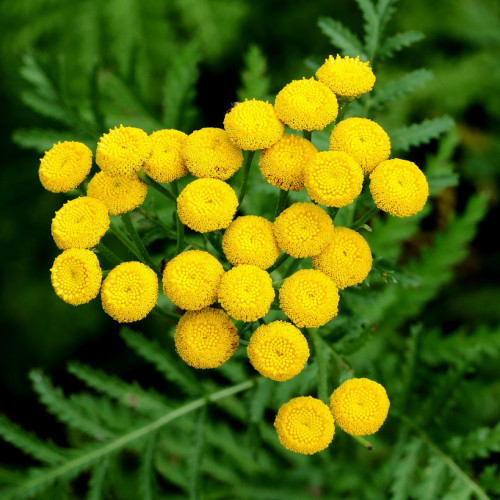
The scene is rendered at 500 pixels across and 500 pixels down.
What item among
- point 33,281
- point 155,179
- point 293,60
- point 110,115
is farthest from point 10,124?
point 155,179

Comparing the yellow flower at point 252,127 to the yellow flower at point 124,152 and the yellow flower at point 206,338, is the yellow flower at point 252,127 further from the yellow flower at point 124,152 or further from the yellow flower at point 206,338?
the yellow flower at point 206,338

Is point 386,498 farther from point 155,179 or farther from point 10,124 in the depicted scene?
point 10,124

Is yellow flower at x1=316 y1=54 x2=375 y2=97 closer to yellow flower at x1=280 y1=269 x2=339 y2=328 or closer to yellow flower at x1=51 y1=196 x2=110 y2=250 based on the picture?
yellow flower at x1=280 y1=269 x2=339 y2=328

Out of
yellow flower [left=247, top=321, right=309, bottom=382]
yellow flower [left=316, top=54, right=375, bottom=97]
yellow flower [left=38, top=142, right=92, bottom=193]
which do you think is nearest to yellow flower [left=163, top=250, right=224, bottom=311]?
yellow flower [left=247, top=321, right=309, bottom=382]

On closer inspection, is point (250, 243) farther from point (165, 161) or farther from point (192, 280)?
point (165, 161)

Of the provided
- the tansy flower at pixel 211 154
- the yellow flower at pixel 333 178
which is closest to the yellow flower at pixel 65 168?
the tansy flower at pixel 211 154

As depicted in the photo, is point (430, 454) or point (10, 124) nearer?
point (430, 454)
